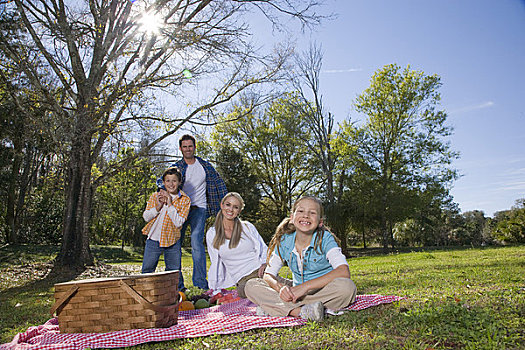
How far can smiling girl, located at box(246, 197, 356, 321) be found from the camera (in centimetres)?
341

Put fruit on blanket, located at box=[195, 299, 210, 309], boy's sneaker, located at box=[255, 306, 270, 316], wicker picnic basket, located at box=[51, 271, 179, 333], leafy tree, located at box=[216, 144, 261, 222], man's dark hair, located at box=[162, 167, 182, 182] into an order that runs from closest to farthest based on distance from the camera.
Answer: wicker picnic basket, located at box=[51, 271, 179, 333] → boy's sneaker, located at box=[255, 306, 270, 316] → fruit on blanket, located at box=[195, 299, 210, 309] → man's dark hair, located at box=[162, 167, 182, 182] → leafy tree, located at box=[216, 144, 261, 222]

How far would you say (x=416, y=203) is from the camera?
19.3 meters

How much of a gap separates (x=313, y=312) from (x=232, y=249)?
206 cm

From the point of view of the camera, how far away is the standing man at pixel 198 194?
5812mm

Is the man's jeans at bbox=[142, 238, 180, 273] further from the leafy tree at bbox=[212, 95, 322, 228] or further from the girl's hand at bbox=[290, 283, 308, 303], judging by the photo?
the leafy tree at bbox=[212, 95, 322, 228]

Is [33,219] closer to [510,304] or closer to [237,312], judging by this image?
[237,312]

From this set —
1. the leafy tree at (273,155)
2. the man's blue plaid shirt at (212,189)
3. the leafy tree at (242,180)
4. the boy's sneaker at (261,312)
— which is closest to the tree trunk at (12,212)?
the leafy tree at (242,180)

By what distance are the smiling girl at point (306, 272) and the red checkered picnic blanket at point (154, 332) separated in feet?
0.50

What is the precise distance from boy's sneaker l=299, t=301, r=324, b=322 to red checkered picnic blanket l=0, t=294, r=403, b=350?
74mm

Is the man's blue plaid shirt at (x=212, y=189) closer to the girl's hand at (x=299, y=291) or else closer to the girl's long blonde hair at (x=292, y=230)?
the girl's long blonde hair at (x=292, y=230)

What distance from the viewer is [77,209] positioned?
34.3 feet

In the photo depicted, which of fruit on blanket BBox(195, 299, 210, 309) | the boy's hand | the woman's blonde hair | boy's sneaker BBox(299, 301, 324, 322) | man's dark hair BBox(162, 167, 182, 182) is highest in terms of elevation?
man's dark hair BBox(162, 167, 182, 182)

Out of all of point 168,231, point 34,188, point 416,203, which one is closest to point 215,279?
point 168,231

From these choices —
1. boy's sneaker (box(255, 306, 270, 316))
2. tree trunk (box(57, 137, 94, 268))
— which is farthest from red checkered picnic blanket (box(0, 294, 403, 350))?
tree trunk (box(57, 137, 94, 268))
